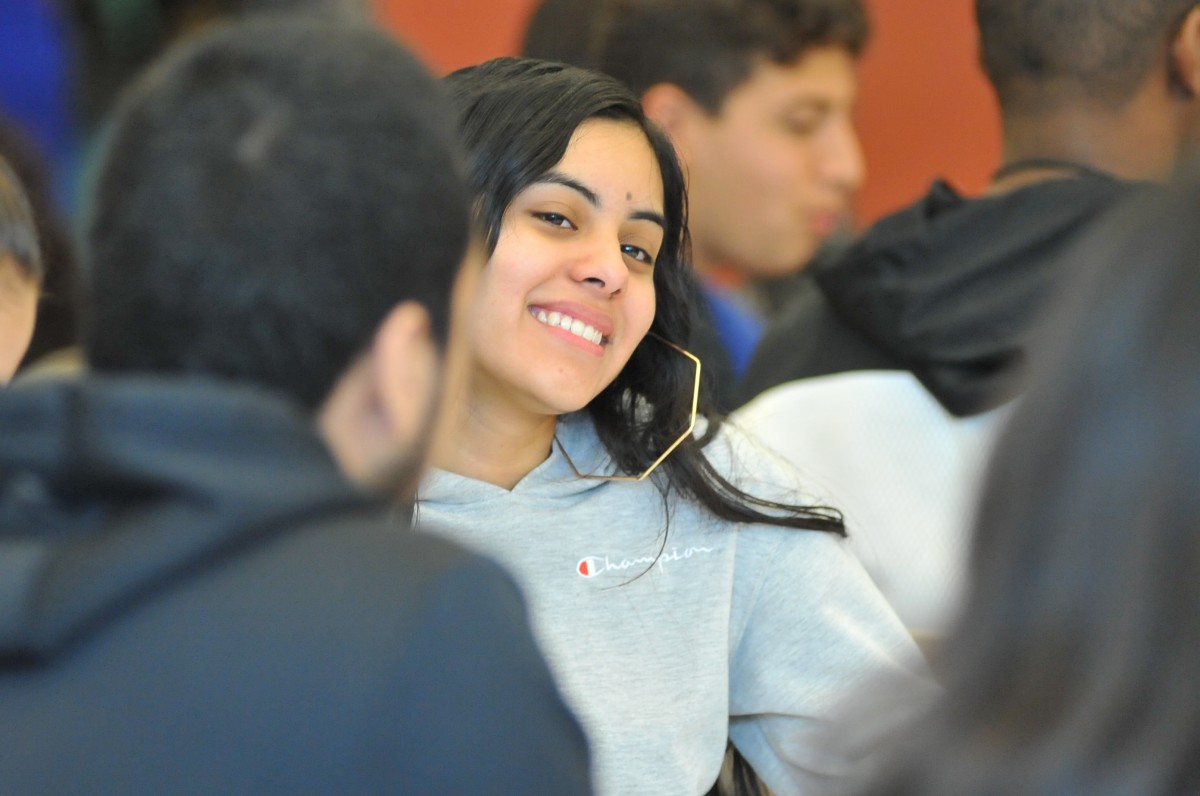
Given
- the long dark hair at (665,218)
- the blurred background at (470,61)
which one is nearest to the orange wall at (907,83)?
the blurred background at (470,61)

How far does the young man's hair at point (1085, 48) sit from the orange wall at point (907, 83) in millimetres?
1278

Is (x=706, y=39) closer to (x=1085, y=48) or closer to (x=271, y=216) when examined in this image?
(x=1085, y=48)

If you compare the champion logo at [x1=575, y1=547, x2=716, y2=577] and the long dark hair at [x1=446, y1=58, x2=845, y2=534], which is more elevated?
the long dark hair at [x1=446, y1=58, x2=845, y2=534]

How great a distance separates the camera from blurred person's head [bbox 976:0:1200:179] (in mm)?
2160

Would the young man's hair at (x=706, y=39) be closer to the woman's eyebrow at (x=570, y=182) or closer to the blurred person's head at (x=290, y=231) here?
the woman's eyebrow at (x=570, y=182)

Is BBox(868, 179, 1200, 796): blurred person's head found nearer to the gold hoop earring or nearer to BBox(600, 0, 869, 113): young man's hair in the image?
the gold hoop earring

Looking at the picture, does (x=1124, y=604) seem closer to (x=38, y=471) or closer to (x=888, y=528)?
(x=38, y=471)

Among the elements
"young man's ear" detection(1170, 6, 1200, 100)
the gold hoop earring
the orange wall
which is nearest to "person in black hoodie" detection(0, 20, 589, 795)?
the gold hoop earring

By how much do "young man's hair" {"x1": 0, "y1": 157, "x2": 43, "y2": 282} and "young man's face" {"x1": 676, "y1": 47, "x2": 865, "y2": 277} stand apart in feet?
4.57

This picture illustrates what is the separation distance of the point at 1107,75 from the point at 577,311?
934 millimetres

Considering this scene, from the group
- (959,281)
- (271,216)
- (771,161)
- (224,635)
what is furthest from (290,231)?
(771,161)

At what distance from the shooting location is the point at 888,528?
6.77 feet

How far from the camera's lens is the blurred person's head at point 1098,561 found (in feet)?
2.40

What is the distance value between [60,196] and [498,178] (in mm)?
2213
